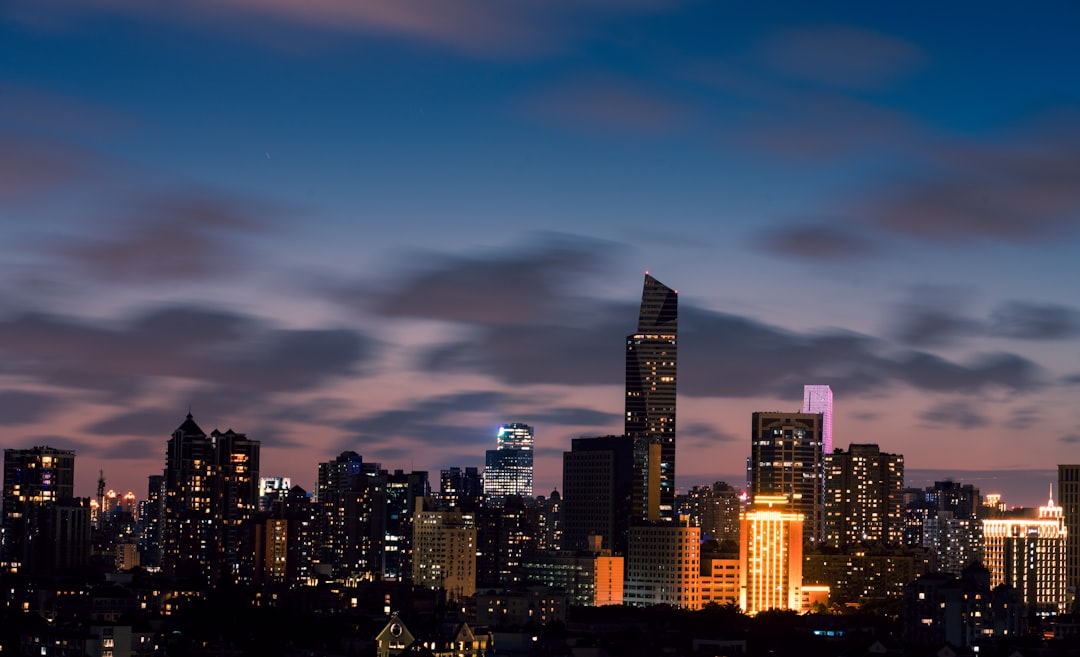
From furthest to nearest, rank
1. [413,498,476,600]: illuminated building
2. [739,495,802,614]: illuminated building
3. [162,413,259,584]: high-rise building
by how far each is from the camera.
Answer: [162,413,259,584]: high-rise building
[413,498,476,600]: illuminated building
[739,495,802,614]: illuminated building

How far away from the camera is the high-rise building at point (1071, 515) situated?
115 meters

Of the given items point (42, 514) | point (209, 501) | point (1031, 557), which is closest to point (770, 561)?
point (1031, 557)

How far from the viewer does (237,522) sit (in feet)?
428

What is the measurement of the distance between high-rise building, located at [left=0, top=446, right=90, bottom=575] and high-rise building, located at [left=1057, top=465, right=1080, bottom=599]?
2454 inches

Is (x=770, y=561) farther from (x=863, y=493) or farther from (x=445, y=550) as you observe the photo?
(x=863, y=493)

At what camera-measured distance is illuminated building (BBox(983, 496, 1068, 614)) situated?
11344 cm

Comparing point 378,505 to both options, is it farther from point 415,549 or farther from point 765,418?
point 765,418

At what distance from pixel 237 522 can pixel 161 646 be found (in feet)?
184

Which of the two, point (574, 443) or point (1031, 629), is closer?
point (1031, 629)

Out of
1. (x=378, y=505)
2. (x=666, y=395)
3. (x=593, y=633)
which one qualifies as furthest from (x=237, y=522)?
(x=593, y=633)

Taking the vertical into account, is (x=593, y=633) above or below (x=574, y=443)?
below

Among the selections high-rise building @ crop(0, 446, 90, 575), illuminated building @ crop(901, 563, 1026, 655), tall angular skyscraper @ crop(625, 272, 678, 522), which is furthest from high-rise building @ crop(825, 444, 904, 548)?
illuminated building @ crop(901, 563, 1026, 655)

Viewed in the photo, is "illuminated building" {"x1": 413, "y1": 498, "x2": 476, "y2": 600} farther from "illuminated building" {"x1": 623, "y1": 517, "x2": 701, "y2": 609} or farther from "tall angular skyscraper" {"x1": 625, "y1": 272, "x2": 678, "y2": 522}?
"tall angular skyscraper" {"x1": 625, "y1": 272, "x2": 678, "y2": 522}

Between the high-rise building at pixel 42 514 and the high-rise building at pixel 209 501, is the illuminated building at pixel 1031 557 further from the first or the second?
the high-rise building at pixel 42 514
